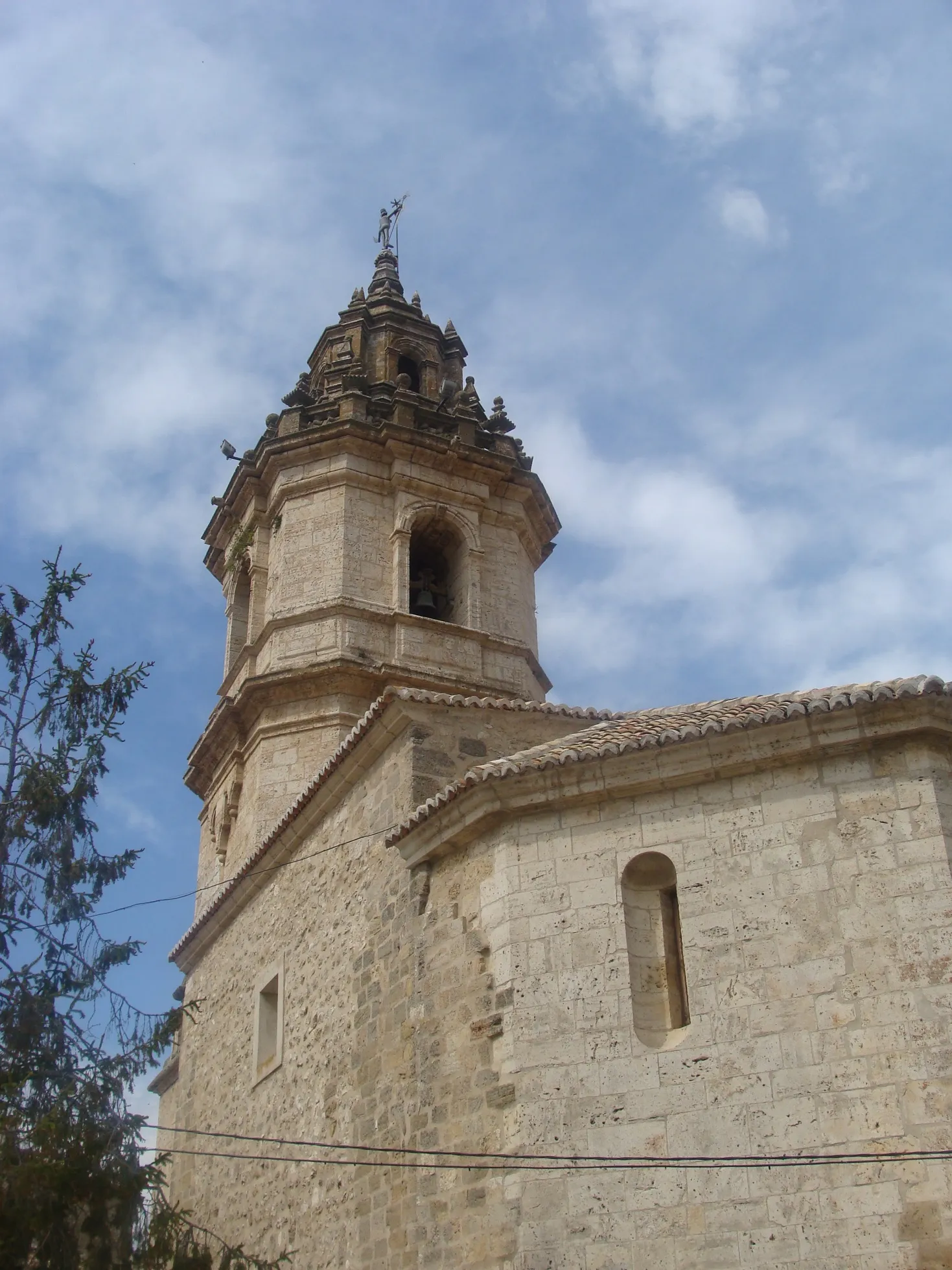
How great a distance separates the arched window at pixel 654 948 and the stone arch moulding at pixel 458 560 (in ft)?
27.8

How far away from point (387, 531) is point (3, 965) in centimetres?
929

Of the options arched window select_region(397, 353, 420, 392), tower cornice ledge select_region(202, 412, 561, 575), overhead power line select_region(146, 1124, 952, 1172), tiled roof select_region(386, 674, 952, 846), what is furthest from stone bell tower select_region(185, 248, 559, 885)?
overhead power line select_region(146, 1124, 952, 1172)

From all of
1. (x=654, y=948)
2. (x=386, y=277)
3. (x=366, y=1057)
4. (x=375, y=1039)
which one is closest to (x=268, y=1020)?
(x=366, y=1057)

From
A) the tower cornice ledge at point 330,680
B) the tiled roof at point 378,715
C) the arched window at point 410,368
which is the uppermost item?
the arched window at point 410,368

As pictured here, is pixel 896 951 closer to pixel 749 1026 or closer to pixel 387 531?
pixel 749 1026

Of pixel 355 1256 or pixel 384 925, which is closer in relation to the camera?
pixel 355 1256

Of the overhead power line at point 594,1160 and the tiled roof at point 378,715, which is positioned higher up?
the tiled roof at point 378,715

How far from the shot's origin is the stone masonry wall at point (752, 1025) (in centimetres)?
695

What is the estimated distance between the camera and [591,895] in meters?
8.29

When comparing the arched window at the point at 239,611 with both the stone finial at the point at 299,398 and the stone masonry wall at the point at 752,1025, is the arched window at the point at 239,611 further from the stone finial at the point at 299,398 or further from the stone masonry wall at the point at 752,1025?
the stone masonry wall at the point at 752,1025

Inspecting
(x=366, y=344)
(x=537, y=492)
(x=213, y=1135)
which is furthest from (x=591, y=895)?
(x=366, y=344)

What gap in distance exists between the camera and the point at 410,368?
21.0 metres

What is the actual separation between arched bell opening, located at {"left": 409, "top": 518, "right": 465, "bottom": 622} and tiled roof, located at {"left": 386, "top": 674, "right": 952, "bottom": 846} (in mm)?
7445

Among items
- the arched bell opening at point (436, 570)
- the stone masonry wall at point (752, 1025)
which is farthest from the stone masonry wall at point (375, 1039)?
the arched bell opening at point (436, 570)
